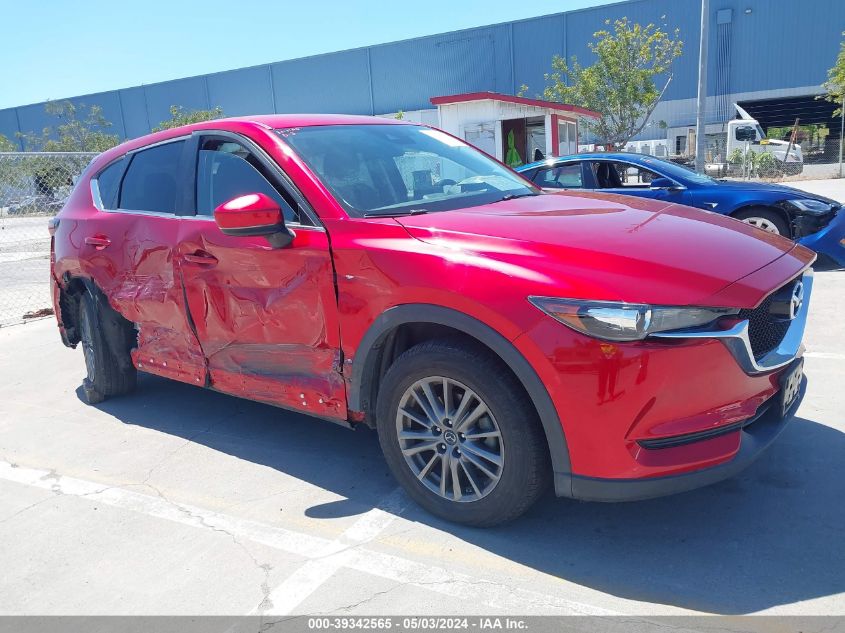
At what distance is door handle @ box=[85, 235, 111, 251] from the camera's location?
447 centimetres

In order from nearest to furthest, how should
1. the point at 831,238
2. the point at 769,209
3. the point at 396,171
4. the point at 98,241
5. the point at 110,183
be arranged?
the point at 396,171, the point at 98,241, the point at 110,183, the point at 831,238, the point at 769,209

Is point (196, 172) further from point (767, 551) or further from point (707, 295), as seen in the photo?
point (767, 551)

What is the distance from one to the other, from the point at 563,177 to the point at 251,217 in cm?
657

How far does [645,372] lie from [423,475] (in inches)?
44.9

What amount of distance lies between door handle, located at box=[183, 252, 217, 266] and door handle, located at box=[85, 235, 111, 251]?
3.20 ft

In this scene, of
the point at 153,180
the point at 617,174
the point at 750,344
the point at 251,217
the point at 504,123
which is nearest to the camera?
the point at 750,344

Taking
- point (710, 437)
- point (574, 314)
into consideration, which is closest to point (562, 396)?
point (574, 314)

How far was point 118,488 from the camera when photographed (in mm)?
3676

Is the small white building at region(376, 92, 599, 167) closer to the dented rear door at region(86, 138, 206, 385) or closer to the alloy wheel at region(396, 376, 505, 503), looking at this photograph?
the dented rear door at region(86, 138, 206, 385)

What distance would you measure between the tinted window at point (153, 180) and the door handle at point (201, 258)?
0.39 meters

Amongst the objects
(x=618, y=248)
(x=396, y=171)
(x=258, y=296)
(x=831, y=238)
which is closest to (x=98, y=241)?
(x=258, y=296)

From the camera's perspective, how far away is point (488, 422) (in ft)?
9.23

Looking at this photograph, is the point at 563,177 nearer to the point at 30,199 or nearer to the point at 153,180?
the point at 153,180

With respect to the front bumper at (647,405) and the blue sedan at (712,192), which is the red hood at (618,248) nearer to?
the front bumper at (647,405)
